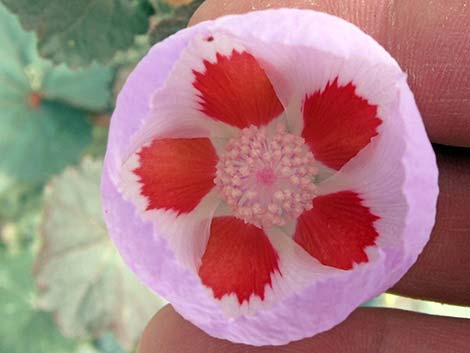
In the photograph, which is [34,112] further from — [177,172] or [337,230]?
[337,230]

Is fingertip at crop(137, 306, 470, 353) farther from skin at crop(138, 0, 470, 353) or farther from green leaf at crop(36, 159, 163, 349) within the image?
green leaf at crop(36, 159, 163, 349)

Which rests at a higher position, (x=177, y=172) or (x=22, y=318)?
(x=177, y=172)

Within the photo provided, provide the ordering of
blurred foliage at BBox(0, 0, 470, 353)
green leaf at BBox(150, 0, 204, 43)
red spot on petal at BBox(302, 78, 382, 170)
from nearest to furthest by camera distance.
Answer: red spot on petal at BBox(302, 78, 382, 170) → green leaf at BBox(150, 0, 204, 43) → blurred foliage at BBox(0, 0, 470, 353)

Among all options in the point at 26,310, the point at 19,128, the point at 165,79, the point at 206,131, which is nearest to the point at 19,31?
the point at 19,128

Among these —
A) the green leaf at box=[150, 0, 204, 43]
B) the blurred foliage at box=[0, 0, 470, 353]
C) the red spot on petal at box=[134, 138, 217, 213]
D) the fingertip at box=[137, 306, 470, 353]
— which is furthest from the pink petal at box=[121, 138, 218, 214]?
the blurred foliage at box=[0, 0, 470, 353]

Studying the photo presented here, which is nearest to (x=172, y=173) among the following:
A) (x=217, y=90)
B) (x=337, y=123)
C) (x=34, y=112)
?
(x=217, y=90)

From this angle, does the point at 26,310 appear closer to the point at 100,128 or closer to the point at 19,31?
the point at 100,128
